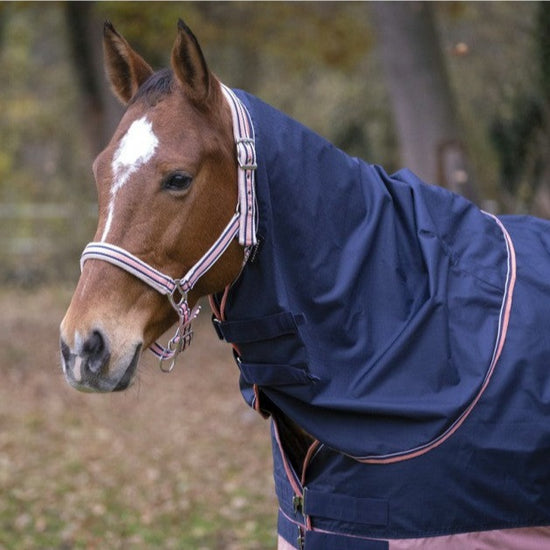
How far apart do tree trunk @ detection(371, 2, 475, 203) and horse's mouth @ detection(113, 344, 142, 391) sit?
486 cm

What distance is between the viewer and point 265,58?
594 inches

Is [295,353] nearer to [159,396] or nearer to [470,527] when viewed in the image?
[470,527]

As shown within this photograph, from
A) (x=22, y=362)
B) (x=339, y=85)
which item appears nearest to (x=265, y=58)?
(x=339, y=85)

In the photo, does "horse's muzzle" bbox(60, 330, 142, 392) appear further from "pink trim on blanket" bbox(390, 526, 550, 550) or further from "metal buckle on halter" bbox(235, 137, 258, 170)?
"pink trim on blanket" bbox(390, 526, 550, 550)

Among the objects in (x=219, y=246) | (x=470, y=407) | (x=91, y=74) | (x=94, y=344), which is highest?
(x=219, y=246)

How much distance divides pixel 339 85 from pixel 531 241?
514 inches

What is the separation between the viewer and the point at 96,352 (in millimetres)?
2285

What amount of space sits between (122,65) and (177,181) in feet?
1.94

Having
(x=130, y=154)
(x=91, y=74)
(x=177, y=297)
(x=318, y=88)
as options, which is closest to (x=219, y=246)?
(x=177, y=297)

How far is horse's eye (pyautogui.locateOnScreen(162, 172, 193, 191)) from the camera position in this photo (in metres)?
2.39

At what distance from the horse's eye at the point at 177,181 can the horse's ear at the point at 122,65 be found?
46cm

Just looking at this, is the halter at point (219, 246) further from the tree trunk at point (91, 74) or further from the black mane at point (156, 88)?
the tree trunk at point (91, 74)

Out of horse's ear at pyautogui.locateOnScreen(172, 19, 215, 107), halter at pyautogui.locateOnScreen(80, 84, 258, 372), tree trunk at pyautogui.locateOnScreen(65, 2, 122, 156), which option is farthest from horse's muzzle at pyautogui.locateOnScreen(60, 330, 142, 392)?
tree trunk at pyautogui.locateOnScreen(65, 2, 122, 156)

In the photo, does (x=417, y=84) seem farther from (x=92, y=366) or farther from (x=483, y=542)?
(x=92, y=366)
